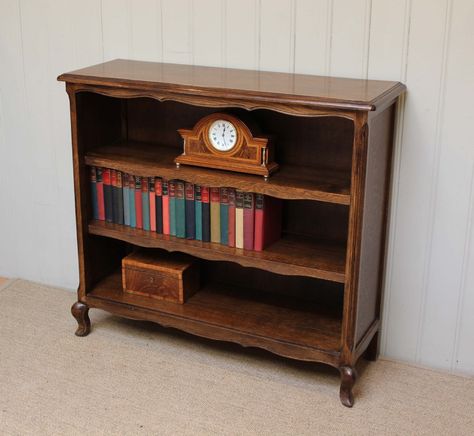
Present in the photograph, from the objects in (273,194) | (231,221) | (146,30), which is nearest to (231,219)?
(231,221)

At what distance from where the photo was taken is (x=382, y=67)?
2.46 m

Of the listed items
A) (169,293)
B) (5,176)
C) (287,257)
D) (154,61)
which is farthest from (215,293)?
(5,176)

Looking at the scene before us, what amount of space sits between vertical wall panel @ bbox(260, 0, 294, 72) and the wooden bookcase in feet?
0.23

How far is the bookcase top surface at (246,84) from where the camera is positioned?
2.23 m

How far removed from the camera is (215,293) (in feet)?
9.30

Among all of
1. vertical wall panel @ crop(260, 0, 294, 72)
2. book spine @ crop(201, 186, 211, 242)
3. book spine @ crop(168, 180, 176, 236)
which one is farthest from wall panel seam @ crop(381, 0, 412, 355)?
book spine @ crop(168, 180, 176, 236)

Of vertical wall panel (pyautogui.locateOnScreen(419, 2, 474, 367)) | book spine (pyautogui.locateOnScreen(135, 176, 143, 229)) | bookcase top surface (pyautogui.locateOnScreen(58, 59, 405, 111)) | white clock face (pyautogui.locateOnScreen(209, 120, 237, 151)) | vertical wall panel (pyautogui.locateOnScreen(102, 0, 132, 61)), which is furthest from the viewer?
vertical wall panel (pyautogui.locateOnScreen(102, 0, 132, 61))

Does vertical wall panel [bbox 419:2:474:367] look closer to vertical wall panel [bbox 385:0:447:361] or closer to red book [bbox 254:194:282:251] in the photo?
vertical wall panel [bbox 385:0:447:361]

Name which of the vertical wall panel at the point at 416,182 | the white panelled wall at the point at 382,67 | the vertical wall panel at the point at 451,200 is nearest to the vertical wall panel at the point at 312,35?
the white panelled wall at the point at 382,67

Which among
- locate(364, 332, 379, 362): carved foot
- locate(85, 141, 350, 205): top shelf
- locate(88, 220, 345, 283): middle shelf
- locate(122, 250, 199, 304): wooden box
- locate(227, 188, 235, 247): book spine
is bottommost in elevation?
locate(364, 332, 379, 362): carved foot

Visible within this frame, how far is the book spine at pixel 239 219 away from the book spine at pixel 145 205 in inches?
13.6

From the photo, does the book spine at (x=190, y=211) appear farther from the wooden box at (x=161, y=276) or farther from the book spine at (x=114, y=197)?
the book spine at (x=114, y=197)

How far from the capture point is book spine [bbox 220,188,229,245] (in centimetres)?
256

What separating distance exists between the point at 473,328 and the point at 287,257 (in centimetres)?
68
